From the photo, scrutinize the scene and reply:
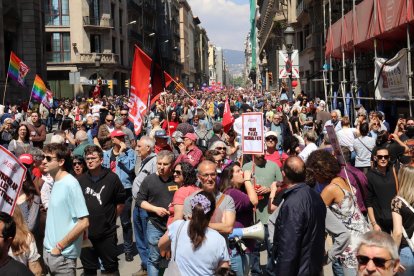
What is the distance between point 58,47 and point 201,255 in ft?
177

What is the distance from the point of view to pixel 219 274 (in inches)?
179

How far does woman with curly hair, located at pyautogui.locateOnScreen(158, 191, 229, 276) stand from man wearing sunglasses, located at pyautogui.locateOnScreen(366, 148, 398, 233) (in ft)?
7.87

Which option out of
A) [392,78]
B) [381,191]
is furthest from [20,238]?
[392,78]

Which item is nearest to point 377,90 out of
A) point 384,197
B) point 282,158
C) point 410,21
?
point 410,21

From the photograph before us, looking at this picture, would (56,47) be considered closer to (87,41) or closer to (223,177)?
(87,41)

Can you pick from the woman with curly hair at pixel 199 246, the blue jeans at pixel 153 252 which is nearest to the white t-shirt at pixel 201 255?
the woman with curly hair at pixel 199 246

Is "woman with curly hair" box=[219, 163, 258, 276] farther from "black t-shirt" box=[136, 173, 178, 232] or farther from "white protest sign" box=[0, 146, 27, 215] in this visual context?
"white protest sign" box=[0, 146, 27, 215]

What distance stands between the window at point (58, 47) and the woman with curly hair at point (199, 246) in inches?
2091

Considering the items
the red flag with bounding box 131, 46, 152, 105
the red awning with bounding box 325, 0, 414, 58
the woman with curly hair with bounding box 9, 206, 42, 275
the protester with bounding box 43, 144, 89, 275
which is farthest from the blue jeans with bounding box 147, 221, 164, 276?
the red awning with bounding box 325, 0, 414, 58

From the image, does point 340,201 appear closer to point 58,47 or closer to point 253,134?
point 253,134

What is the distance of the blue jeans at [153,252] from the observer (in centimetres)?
659

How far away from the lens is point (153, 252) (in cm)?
662

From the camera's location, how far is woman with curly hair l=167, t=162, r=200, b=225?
5555 mm

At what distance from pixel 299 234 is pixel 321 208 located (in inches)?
13.2
